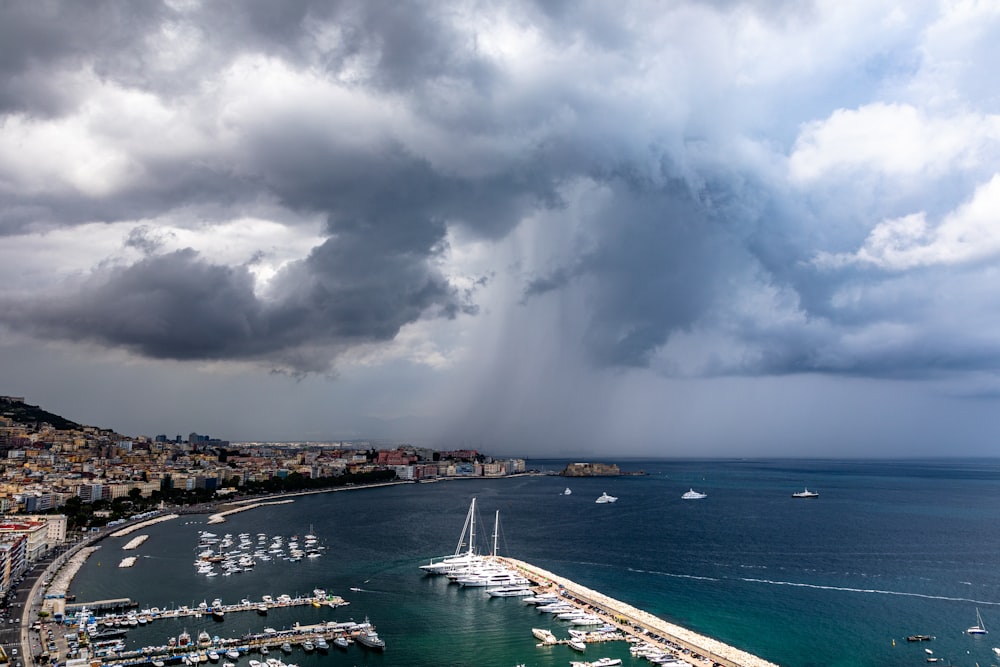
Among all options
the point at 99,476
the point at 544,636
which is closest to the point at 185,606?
the point at 544,636

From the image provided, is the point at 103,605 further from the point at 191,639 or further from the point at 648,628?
the point at 648,628

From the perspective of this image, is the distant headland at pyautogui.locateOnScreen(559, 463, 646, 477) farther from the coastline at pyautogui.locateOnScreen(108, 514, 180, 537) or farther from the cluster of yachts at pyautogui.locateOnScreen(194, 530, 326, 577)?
Answer: the cluster of yachts at pyautogui.locateOnScreen(194, 530, 326, 577)

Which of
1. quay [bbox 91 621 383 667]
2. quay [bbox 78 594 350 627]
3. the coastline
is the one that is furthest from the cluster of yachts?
quay [bbox 91 621 383 667]

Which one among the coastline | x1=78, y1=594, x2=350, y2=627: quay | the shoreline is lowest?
the shoreline

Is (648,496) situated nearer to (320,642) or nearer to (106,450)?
(320,642)

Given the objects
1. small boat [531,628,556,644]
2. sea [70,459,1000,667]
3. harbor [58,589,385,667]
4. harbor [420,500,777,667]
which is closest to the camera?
harbor [58,589,385,667]

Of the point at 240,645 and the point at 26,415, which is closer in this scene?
the point at 240,645

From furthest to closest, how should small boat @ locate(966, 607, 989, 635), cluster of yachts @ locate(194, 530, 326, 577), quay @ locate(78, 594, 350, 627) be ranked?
A: cluster of yachts @ locate(194, 530, 326, 577) → quay @ locate(78, 594, 350, 627) → small boat @ locate(966, 607, 989, 635)

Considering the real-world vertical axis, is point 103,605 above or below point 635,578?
above
